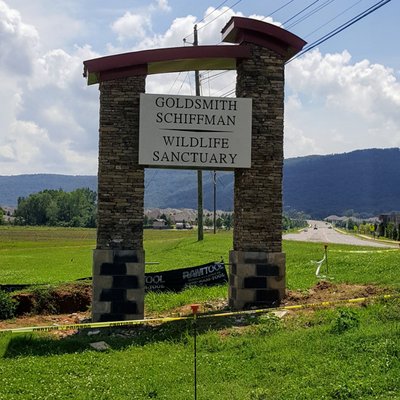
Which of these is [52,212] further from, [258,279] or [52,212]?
[258,279]

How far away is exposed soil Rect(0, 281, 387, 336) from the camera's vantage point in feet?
45.9

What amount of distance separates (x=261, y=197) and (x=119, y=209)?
347 cm

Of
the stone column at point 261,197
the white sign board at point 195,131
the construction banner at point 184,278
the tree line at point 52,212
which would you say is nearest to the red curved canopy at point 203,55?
the stone column at point 261,197

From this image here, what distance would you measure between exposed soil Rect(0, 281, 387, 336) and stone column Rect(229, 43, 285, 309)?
0.79m

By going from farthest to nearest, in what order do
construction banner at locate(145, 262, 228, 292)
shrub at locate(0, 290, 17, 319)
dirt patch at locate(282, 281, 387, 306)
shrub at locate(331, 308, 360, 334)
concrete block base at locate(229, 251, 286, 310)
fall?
construction banner at locate(145, 262, 228, 292) → shrub at locate(0, 290, 17, 319) → concrete block base at locate(229, 251, 286, 310) → dirt patch at locate(282, 281, 387, 306) → shrub at locate(331, 308, 360, 334)

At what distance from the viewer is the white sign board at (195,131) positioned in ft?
45.6

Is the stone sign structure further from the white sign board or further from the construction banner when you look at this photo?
the construction banner

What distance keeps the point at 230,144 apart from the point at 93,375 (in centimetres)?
700

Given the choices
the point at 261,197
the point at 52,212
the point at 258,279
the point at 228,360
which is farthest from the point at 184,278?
the point at 52,212

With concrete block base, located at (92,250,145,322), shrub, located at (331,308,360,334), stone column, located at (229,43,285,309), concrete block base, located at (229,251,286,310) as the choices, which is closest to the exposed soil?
concrete block base, located at (229,251,286,310)

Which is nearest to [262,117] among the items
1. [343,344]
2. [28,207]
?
[343,344]

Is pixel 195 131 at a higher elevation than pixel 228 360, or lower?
higher

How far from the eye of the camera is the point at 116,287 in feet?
Answer: 44.4

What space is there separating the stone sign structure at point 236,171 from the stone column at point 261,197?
2cm
